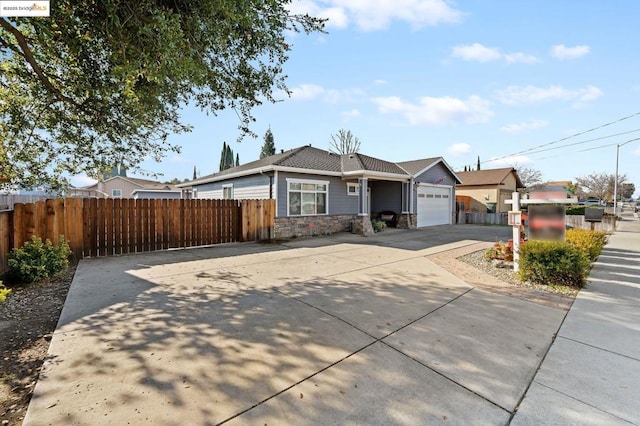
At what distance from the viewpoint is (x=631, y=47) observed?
9.96 metres

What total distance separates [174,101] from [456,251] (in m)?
8.98

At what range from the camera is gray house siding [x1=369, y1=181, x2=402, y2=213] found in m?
16.6

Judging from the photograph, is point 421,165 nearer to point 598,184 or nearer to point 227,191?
point 227,191

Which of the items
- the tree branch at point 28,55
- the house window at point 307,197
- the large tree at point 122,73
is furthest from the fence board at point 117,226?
the house window at point 307,197

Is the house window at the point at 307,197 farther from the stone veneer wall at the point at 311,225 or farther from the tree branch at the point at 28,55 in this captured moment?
the tree branch at the point at 28,55

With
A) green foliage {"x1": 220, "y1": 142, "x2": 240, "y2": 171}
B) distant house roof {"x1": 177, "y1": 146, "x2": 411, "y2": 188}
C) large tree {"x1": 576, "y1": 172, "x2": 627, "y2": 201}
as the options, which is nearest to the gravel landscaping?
distant house roof {"x1": 177, "y1": 146, "x2": 411, "y2": 188}

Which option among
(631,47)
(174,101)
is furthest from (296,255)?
(631,47)

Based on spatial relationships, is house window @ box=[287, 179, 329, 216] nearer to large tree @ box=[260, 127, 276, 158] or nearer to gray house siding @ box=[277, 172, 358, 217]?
gray house siding @ box=[277, 172, 358, 217]

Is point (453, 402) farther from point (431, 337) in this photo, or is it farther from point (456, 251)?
point (456, 251)

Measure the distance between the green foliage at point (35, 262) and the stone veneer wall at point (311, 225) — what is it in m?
6.85

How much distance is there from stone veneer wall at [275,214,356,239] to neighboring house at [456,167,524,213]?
1637 centimetres

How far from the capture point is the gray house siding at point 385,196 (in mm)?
16594

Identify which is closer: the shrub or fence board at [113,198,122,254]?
the shrub

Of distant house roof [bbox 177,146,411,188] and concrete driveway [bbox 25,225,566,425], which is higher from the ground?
distant house roof [bbox 177,146,411,188]
